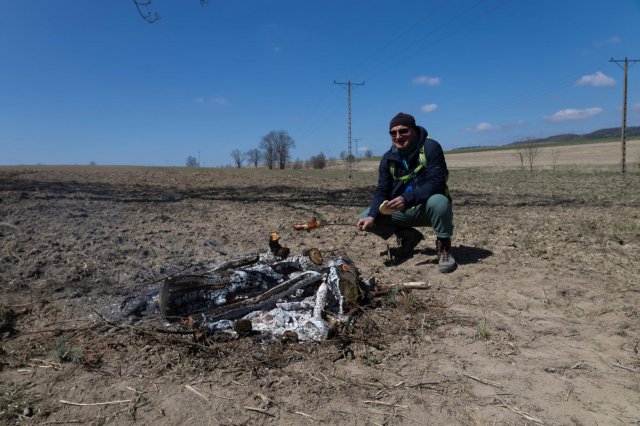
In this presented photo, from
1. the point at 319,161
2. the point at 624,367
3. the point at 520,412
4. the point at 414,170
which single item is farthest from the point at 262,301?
the point at 319,161

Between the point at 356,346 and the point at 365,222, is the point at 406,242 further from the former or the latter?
the point at 356,346

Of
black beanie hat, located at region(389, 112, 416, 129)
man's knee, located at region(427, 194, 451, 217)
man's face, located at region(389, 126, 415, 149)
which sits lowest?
man's knee, located at region(427, 194, 451, 217)

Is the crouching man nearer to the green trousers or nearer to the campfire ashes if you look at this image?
the green trousers

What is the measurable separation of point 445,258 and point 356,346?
1.84 meters

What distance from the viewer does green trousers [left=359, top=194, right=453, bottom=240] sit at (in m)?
4.13

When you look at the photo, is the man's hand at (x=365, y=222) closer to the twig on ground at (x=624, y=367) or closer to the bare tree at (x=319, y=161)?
the twig on ground at (x=624, y=367)

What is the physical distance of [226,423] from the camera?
1.99 metres

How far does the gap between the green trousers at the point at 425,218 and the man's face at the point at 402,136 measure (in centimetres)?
61

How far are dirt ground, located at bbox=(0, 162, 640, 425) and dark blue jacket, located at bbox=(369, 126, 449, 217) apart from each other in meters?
0.76

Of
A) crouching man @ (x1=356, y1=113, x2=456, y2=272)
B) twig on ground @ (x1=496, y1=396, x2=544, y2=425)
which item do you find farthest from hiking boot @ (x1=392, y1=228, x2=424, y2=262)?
twig on ground @ (x1=496, y1=396, x2=544, y2=425)

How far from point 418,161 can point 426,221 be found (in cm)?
65

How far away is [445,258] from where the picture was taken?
4199 millimetres

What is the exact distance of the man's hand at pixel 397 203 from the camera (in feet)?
13.3

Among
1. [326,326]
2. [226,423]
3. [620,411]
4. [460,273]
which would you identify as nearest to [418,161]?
[460,273]
